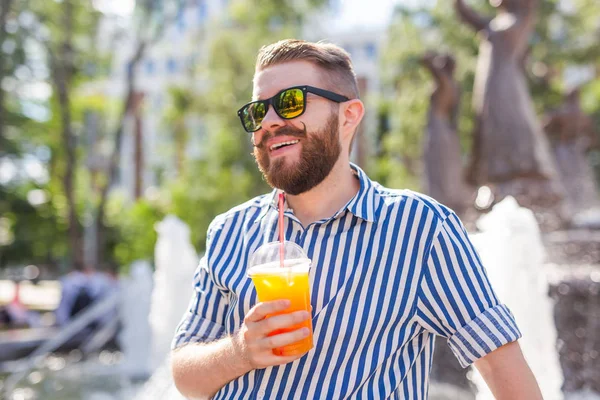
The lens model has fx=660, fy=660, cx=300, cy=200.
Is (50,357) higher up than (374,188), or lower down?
lower down

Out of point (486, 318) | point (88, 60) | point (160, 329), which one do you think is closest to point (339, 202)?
point (486, 318)

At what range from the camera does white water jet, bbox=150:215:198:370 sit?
8.12 metres

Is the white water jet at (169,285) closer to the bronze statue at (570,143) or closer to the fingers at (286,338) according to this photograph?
the fingers at (286,338)

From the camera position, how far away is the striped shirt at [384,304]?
1.58 m

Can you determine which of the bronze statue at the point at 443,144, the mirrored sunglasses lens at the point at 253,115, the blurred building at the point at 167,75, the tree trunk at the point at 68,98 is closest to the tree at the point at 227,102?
the blurred building at the point at 167,75

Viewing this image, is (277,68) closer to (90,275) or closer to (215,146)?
(90,275)

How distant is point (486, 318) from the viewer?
5.10 ft

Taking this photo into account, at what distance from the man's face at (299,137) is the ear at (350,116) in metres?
0.04

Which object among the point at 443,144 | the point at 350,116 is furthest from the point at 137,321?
the point at 350,116

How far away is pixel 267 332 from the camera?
1.47 meters

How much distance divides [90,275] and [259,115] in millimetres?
13387

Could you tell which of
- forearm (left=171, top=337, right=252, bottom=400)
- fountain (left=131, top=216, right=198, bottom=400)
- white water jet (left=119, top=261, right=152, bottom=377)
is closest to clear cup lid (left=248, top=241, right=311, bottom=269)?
forearm (left=171, top=337, right=252, bottom=400)

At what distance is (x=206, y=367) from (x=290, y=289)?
1.30 feet

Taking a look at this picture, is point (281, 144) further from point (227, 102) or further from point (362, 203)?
point (227, 102)
